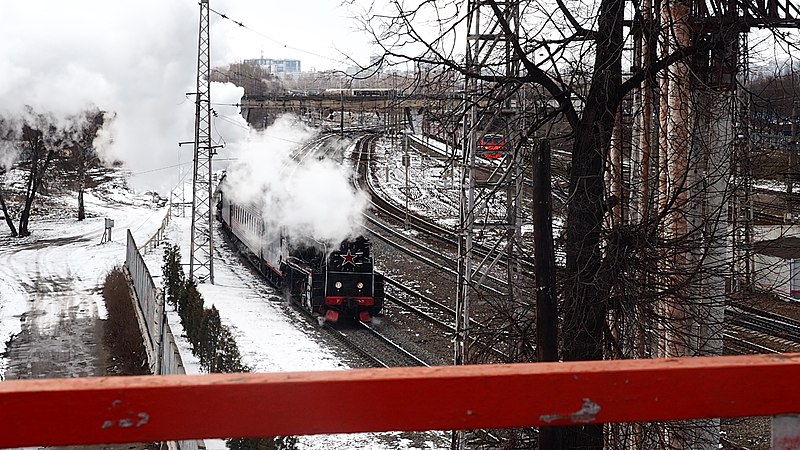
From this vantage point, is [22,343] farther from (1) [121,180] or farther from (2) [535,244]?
(1) [121,180]

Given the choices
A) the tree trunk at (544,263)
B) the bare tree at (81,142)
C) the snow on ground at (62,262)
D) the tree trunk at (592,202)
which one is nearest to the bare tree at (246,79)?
the bare tree at (81,142)

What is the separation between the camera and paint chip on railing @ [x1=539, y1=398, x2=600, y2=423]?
1793mm

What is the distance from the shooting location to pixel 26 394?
1.63 metres

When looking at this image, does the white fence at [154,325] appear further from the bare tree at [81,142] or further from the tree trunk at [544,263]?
the bare tree at [81,142]

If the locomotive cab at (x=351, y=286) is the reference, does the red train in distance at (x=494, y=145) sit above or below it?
above

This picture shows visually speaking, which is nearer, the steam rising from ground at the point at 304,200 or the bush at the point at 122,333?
the bush at the point at 122,333

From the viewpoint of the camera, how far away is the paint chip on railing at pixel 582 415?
1.79 m

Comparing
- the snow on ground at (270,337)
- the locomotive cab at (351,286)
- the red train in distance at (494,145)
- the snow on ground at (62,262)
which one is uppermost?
the red train in distance at (494,145)

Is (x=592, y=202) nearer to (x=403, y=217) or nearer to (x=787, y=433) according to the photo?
(x=787, y=433)

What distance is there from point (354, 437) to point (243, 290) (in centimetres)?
1338

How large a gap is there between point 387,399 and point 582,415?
0.43 m

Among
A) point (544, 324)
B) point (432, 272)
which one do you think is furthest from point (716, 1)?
point (432, 272)

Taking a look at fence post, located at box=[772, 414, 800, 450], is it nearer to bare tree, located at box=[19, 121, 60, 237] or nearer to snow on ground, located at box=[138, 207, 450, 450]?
snow on ground, located at box=[138, 207, 450, 450]

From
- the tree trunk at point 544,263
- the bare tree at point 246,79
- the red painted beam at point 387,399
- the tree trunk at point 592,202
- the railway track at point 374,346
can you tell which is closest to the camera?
the red painted beam at point 387,399
